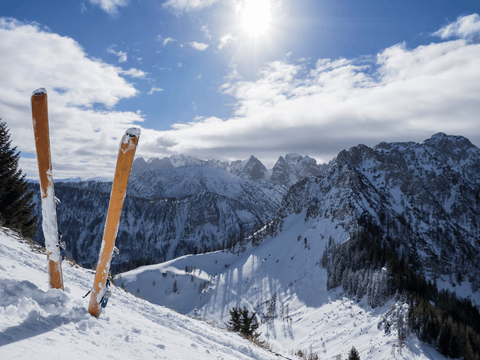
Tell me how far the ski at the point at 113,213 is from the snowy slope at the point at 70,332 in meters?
0.38

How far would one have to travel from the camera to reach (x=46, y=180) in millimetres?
6852

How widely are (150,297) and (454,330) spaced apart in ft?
392

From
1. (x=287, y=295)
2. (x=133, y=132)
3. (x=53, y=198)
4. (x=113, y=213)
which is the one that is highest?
(x=133, y=132)

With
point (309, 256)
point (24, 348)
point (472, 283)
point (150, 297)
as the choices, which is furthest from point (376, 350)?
point (472, 283)

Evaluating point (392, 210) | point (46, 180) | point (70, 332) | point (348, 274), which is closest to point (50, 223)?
point (46, 180)

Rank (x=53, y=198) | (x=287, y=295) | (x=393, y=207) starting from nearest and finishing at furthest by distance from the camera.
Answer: (x=53, y=198)
(x=287, y=295)
(x=393, y=207)

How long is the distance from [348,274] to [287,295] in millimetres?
25179

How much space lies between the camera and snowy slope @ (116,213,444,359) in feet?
159

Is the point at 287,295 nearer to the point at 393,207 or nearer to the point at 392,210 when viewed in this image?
the point at 392,210

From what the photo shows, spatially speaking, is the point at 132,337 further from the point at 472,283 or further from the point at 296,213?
the point at 472,283

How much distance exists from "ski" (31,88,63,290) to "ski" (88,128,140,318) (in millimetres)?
1444

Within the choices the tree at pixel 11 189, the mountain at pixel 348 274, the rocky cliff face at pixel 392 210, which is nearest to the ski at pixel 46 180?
the mountain at pixel 348 274

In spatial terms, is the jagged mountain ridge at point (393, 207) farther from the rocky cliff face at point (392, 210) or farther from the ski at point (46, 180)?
the ski at point (46, 180)

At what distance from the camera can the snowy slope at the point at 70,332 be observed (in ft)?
14.9
